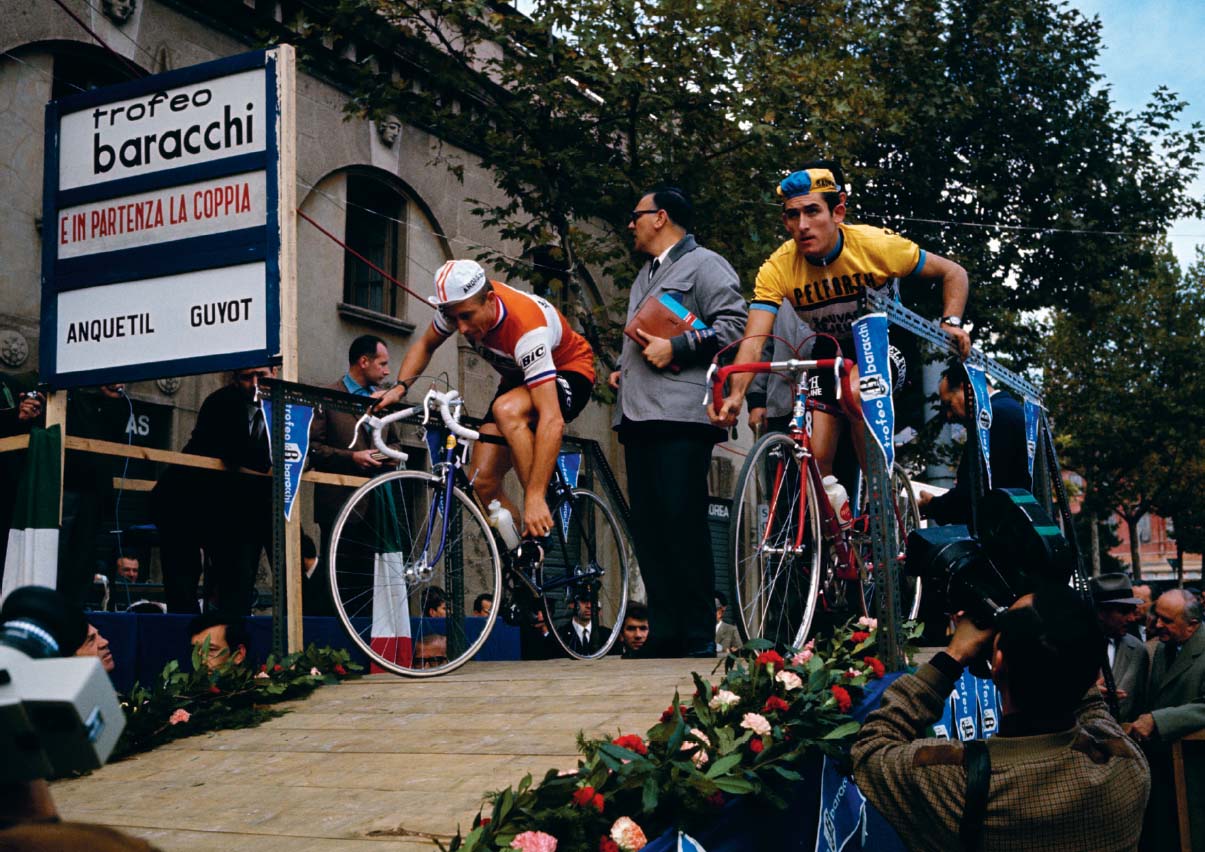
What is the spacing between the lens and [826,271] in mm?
6211

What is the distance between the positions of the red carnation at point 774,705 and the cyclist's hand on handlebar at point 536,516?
7.91 feet

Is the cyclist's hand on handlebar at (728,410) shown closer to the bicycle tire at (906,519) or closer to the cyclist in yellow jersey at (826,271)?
the cyclist in yellow jersey at (826,271)

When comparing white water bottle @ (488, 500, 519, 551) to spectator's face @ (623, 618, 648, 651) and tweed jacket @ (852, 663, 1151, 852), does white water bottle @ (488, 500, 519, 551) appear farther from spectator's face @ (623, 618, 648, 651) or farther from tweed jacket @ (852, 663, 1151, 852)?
tweed jacket @ (852, 663, 1151, 852)

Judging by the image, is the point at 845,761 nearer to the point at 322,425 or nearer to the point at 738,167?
the point at 322,425

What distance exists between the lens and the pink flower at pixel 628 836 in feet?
10.6

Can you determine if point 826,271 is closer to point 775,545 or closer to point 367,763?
point 775,545

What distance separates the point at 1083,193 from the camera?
21469 mm

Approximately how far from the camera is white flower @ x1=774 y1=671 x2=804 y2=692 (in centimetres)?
427

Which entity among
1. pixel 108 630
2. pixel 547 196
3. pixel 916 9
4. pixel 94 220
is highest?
pixel 916 9

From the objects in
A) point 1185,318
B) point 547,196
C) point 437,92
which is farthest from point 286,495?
point 1185,318

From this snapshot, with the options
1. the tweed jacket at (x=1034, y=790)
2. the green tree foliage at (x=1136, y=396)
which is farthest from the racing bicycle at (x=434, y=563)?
the green tree foliage at (x=1136, y=396)

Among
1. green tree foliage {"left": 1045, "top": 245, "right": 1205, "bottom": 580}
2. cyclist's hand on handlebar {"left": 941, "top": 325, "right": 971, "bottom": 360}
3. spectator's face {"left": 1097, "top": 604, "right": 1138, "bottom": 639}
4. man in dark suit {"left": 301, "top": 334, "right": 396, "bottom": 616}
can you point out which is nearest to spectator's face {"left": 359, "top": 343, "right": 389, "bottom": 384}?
man in dark suit {"left": 301, "top": 334, "right": 396, "bottom": 616}

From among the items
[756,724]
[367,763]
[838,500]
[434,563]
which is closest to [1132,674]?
[838,500]

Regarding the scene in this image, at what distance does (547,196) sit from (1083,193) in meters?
10.8
